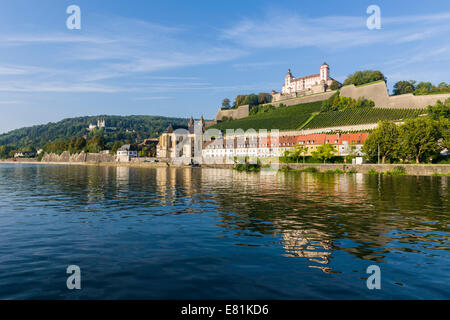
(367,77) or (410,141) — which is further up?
(367,77)

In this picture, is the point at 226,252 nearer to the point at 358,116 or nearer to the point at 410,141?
the point at 410,141

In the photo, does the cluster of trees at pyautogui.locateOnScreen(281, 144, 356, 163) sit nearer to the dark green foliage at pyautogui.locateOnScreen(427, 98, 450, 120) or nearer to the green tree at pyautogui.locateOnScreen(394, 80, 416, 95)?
the dark green foliage at pyautogui.locateOnScreen(427, 98, 450, 120)

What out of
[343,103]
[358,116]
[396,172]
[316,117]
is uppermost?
[343,103]

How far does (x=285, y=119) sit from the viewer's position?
174 m

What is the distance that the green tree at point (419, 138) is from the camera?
82688mm

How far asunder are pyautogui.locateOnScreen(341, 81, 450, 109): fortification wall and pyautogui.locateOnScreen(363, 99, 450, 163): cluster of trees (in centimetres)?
4050

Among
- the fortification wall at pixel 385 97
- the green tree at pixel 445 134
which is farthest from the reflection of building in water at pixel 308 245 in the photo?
the fortification wall at pixel 385 97

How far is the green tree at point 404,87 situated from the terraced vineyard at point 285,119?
42048 mm

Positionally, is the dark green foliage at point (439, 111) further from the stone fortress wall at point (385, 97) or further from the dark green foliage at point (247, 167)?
the dark green foliage at point (247, 167)

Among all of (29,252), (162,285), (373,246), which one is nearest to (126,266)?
(162,285)

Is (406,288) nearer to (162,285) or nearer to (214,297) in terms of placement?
(214,297)

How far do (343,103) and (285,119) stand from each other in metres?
31.2

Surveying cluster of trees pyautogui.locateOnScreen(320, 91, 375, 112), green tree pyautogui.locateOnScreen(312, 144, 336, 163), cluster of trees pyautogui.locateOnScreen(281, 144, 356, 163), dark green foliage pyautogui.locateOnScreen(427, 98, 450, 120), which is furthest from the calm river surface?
cluster of trees pyautogui.locateOnScreen(320, 91, 375, 112)

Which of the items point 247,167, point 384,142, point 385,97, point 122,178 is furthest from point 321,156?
point 385,97
